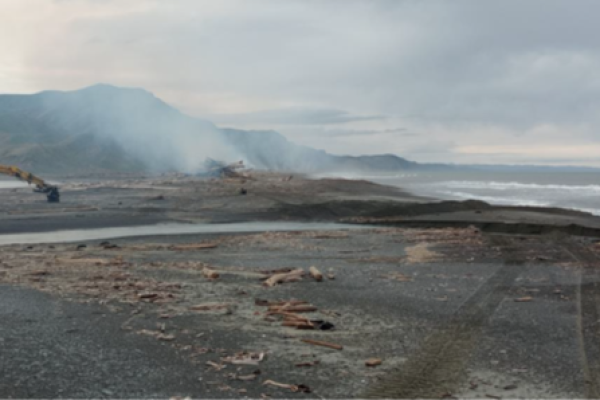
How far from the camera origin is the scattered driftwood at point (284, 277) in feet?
48.8

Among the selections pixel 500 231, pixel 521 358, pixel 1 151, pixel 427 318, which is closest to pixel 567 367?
pixel 521 358

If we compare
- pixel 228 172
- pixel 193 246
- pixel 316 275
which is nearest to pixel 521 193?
pixel 228 172

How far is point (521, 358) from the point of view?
29.3ft

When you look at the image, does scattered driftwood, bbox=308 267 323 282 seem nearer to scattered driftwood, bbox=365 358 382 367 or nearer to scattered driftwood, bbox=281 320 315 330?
scattered driftwood, bbox=281 320 315 330

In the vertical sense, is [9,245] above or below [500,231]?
below

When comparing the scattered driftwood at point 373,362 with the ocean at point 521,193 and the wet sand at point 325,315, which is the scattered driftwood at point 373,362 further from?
the ocean at point 521,193

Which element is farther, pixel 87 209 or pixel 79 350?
pixel 87 209

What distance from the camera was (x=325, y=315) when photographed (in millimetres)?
11727

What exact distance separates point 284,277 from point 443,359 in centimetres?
707

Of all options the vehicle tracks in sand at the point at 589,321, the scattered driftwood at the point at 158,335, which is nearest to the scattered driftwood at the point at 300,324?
the scattered driftwood at the point at 158,335

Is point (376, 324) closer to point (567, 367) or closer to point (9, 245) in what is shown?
point (567, 367)

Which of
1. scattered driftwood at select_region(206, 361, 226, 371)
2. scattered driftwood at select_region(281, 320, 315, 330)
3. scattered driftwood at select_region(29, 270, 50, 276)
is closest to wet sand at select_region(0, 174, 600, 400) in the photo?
scattered driftwood at select_region(206, 361, 226, 371)

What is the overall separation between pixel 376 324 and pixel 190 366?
395cm

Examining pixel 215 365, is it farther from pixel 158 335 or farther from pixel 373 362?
pixel 373 362
